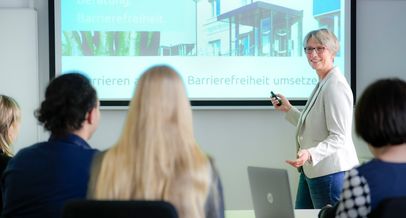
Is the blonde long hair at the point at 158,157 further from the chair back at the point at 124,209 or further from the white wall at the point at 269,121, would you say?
the white wall at the point at 269,121

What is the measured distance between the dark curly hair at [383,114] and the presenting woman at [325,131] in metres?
1.06

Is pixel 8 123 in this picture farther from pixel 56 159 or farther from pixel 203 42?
pixel 203 42

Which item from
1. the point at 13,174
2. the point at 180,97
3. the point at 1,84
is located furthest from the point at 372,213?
the point at 1,84

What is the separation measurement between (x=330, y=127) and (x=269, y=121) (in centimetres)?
152

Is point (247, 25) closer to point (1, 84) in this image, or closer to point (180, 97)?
point (1, 84)

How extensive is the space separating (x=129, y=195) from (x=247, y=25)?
2.99 metres

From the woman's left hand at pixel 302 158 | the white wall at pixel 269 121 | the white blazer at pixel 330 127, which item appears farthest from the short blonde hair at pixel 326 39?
the white wall at pixel 269 121

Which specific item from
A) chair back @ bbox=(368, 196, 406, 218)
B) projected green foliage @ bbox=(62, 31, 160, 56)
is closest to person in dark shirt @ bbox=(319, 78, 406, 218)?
chair back @ bbox=(368, 196, 406, 218)

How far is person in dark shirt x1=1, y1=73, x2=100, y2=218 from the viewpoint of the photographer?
67.9 inches

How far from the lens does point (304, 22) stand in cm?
Result: 435

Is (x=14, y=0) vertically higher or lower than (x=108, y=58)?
higher

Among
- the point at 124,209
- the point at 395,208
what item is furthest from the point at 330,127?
the point at 124,209

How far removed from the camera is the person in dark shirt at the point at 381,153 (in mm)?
1653

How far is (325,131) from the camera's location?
9.89 feet
